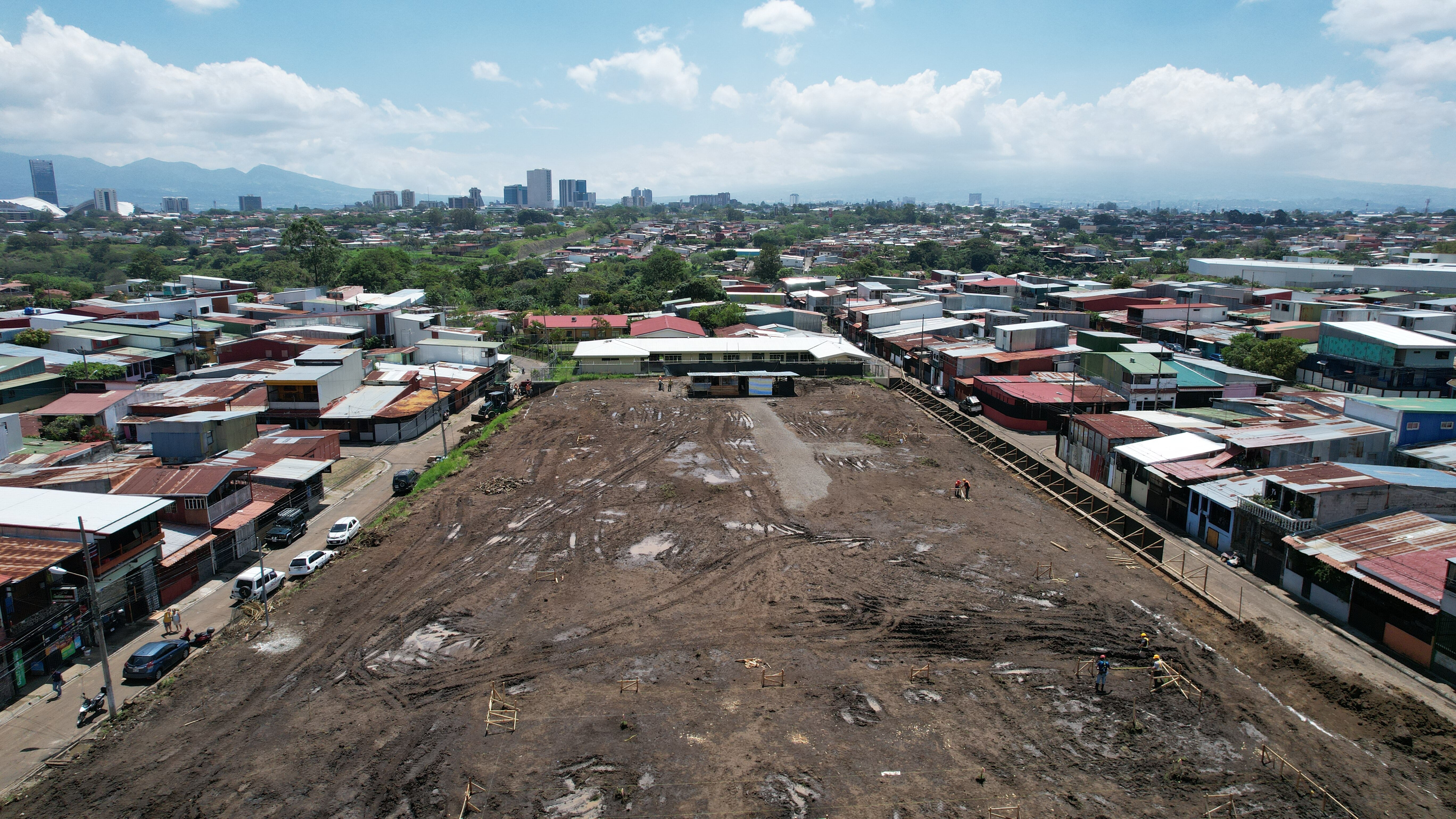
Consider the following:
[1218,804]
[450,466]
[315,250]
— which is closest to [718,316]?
[450,466]

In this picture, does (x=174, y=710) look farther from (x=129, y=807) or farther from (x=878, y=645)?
(x=878, y=645)

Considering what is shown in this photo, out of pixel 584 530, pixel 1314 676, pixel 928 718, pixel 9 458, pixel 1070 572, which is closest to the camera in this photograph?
pixel 928 718

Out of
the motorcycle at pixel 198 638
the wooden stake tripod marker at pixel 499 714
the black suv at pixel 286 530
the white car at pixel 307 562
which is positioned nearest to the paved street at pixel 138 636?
the black suv at pixel 286 530

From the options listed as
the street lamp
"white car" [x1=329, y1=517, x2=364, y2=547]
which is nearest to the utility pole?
the street lamp

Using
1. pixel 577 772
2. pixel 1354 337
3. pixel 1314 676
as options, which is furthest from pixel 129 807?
pixel 1354 337

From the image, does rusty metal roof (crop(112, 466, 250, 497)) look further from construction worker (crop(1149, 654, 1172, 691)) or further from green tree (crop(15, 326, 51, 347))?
green tree (crop(15, 326, 51, 347))

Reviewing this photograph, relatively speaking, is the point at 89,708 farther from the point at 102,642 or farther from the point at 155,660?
the point at 155,660
